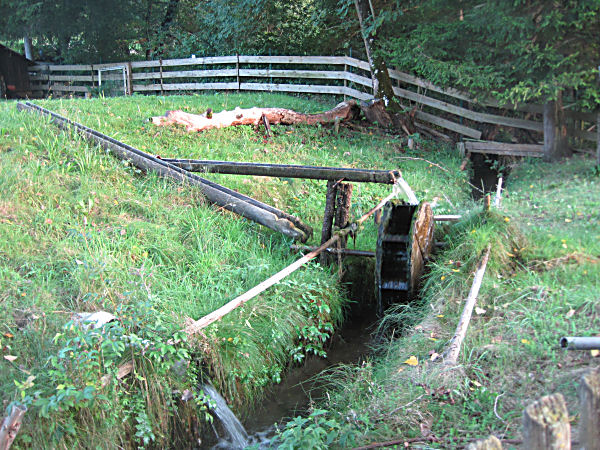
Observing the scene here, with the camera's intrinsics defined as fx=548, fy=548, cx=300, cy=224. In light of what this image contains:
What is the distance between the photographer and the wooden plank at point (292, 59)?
16375 millimetres

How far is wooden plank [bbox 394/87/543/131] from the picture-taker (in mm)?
12992

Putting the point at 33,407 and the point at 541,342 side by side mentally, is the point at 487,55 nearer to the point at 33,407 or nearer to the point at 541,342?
the point at 541,342

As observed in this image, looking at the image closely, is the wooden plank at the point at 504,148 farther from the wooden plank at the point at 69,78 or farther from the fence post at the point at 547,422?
the wooden plank at the point at 69,78

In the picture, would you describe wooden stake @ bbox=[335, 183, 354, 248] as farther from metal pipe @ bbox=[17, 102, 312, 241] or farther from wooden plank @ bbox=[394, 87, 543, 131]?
wooden plank @ bbox=[394, 87, 543, 131]

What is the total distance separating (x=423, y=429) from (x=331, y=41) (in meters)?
16.1

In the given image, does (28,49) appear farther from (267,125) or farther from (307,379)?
(307,379)

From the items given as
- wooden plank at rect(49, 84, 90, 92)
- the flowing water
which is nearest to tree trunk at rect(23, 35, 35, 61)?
wooden plank at rect(49, 84, 90, 92)

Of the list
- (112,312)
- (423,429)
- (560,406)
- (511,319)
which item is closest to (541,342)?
(511,319)

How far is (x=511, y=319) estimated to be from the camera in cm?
514

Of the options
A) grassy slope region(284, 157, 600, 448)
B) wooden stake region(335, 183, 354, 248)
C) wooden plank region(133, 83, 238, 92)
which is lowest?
grassy slope region(284, 157, 600, 448)

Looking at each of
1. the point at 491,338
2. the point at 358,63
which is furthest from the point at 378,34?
the point at 491,338

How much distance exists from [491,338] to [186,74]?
51.5ft

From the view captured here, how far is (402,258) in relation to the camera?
713 cm

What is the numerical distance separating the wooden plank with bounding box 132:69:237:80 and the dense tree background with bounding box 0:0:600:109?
62.2 inches
